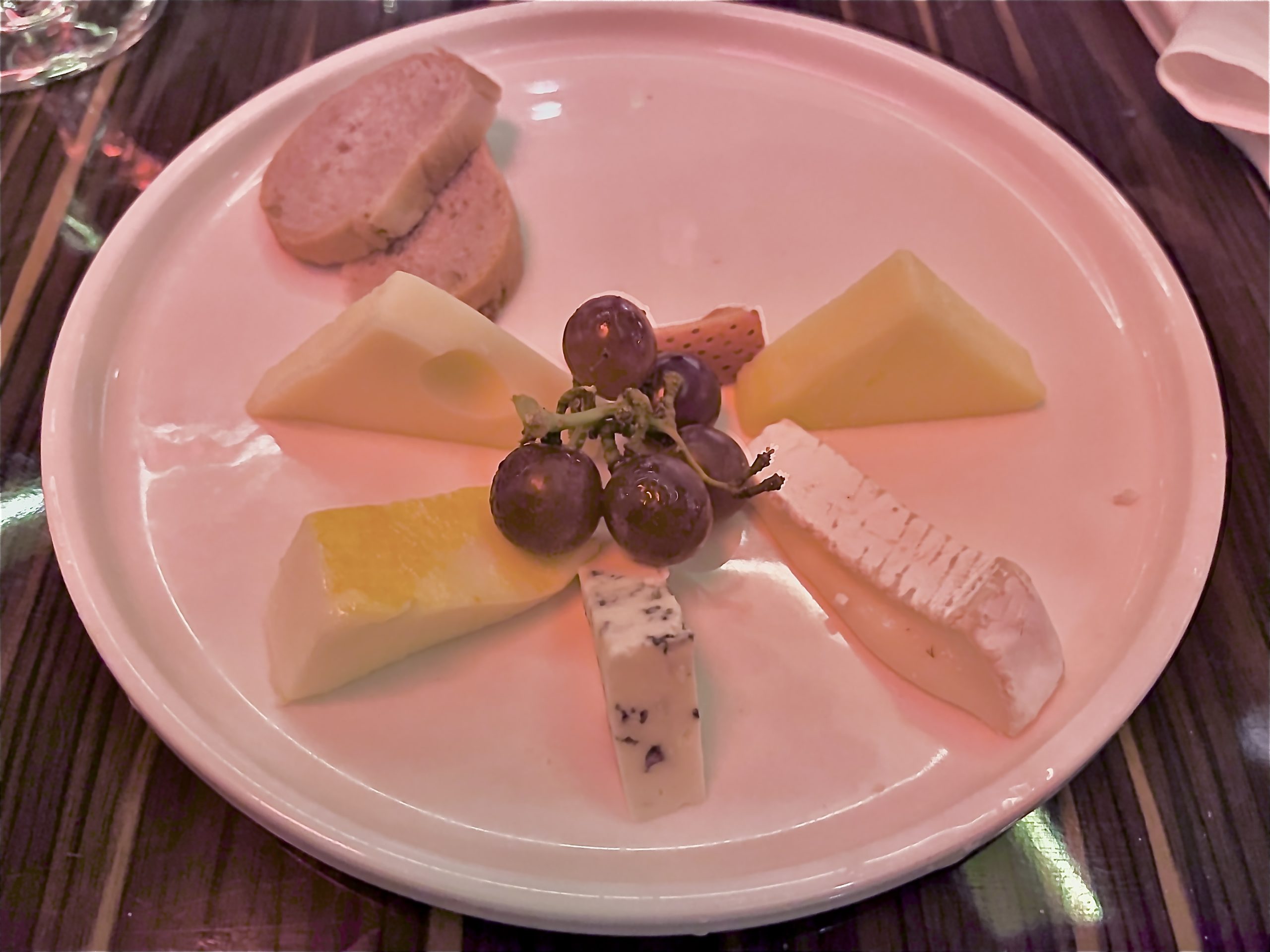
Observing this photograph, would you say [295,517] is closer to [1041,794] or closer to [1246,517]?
[1041,794]

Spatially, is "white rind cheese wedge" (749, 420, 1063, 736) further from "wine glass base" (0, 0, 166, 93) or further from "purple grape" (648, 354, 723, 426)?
"wine glass base" (0, 0, 166, 93)

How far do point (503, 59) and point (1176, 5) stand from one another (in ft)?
3.62

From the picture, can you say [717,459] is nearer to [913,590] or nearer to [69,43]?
[913,590]

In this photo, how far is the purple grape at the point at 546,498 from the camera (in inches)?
31.0

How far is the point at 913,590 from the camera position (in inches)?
32.1

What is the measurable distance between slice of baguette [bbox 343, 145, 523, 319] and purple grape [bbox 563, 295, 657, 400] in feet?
0.69

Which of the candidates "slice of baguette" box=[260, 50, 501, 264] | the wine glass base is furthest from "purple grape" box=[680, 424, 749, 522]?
the wine glass base

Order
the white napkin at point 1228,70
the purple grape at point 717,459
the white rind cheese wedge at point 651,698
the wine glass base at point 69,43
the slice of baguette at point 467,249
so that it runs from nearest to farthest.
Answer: the white rind cheese wedge at point 651,698 → the purple grape at point 717,459 → the slice of baguette at point 467,249 → the white napkin at point 1228,70 → the wine glass base at point 69,43

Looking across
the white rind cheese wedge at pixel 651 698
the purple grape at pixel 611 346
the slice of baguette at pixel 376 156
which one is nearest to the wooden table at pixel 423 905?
the white rind cheese wedge at pixel 651 698

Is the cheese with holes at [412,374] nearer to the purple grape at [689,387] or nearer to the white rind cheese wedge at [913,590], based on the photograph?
the purple grape at [689,387]

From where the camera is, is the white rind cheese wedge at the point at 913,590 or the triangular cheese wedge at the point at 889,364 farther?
the triangular cheese wedge at the point at 889,364

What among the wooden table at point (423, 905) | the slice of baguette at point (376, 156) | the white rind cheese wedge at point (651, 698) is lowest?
the wooden table at point (423, 905)

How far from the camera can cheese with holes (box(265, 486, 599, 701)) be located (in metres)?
0.75

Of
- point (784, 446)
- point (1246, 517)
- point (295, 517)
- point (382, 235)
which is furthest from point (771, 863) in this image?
point (382, 235)
